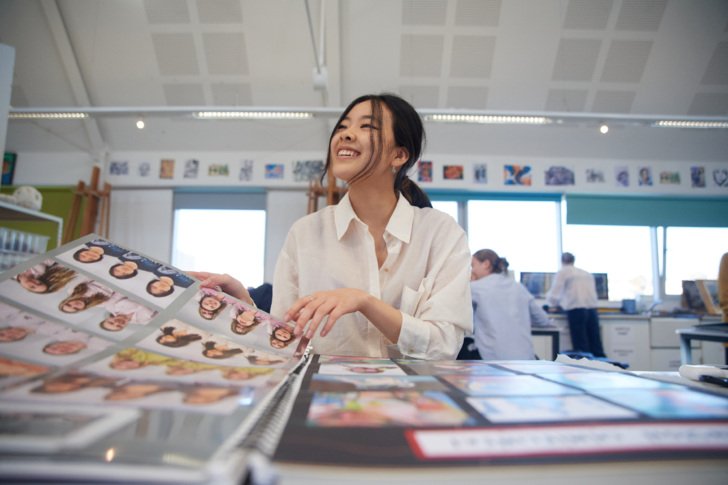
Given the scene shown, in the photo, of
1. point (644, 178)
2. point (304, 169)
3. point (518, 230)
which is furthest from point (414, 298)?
point (644, 178)

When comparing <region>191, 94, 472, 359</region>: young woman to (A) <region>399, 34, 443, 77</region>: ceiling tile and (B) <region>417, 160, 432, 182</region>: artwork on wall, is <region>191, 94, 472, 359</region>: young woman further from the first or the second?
(B) <region>417, 160, 432, 182</region>: artwork on wall

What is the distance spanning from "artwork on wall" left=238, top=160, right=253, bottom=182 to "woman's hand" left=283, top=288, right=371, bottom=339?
5.30 m

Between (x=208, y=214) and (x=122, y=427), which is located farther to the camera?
(x=208, y=214)

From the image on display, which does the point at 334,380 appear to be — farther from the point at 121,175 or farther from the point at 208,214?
the point at 121,175

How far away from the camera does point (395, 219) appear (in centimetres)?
117

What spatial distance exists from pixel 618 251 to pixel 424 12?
4.25 meters

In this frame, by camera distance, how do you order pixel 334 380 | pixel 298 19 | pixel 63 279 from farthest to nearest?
pixel 298 19
pixel 63 279
pixel 334 380

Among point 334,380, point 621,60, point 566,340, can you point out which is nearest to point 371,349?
point 334,380

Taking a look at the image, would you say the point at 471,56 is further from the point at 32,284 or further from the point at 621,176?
the point at 32,284

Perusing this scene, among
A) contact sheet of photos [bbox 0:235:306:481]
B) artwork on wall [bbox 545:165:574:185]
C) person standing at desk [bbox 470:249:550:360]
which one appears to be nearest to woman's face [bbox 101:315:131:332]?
contact sheet of photos [bbox 0:235:306:481]

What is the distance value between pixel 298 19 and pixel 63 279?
5060 millimetres

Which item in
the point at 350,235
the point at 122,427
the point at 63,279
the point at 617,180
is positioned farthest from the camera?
the point at 617,180

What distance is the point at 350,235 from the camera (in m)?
1.20

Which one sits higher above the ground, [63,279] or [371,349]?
[63,279]
